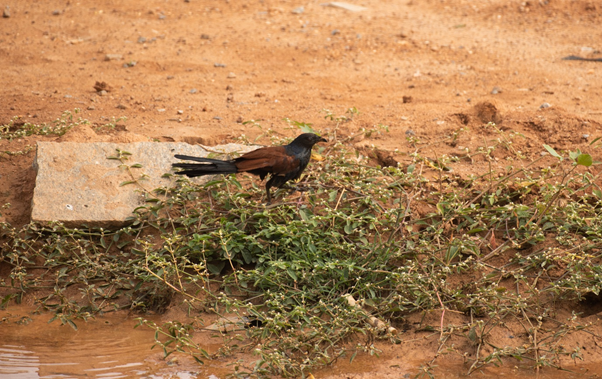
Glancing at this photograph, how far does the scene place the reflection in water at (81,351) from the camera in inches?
143

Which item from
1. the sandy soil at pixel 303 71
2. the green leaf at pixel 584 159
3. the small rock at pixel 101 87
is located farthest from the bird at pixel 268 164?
the small rock at pixel 101 87

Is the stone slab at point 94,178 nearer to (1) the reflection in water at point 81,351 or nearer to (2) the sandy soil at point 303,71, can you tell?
(2) the sandy soil at point 303,71

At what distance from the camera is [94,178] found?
4957 mm

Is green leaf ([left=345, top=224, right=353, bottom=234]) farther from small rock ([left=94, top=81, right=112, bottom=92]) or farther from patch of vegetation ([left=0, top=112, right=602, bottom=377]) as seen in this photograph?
small rock ([left=94, top=81, right=112, bottom=92])

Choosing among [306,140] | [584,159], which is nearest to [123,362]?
[306,140]

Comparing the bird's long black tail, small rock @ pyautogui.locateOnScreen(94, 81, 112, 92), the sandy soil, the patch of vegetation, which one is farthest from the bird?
small rock @ pyautogui.locateOnScreen(94, 81, 112, 92)

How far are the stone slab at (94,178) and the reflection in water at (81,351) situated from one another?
2.77 ft

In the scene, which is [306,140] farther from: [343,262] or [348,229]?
[343,262]

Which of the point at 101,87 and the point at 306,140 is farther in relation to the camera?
the point at 101,87

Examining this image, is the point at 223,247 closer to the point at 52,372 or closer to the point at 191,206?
the point at 191,206

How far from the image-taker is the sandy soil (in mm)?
5801

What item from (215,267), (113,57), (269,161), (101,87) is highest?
(269,161)

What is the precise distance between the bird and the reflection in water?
3.83 feet

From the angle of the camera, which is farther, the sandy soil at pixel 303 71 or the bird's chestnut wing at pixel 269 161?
the sandy soil at pixel 303 71
